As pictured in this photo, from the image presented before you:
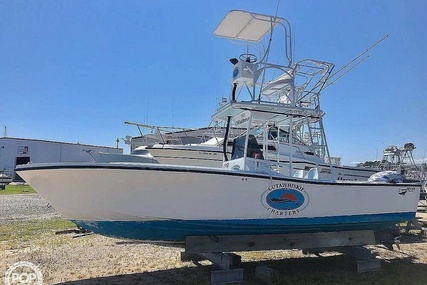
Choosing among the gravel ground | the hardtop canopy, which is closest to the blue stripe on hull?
the hardtop canopy

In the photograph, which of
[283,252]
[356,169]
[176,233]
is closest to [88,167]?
[176,233]

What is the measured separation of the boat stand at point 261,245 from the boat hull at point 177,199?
15cm

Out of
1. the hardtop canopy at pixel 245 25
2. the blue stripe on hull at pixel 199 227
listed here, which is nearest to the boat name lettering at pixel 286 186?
the blue stripe on hull at pixel 199 227

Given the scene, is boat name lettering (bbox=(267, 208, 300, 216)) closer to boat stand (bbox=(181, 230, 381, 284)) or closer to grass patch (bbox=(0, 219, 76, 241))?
boat stand (bbox=(181, 230, 381, 284))

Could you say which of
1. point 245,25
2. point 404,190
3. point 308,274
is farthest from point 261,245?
point 245,25

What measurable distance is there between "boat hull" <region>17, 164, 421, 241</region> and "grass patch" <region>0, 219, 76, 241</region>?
3319mm

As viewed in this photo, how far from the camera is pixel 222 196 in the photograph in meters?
4.64

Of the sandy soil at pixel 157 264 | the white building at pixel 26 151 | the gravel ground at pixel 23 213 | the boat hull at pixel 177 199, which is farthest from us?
the white building at pixel 26 151

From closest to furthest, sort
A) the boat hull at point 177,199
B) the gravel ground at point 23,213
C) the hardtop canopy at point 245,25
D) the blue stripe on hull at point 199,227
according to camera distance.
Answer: the boat hull at point 177,199
the blue stripe on hull at point 199,227
the hardtop canopy at point 245,25
the gravel ground at point 23,213

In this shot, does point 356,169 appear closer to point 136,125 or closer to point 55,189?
point 136,125

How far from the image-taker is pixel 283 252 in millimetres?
6777

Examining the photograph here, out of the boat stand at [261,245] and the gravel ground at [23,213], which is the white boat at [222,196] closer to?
the boat stand at [261,245]

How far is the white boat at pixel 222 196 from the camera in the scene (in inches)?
174

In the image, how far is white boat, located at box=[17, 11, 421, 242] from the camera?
4414 mm
